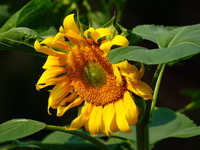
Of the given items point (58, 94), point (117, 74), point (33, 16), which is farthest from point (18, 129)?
point (33, 16)

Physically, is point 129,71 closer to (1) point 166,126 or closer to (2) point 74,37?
(2) point 74,37

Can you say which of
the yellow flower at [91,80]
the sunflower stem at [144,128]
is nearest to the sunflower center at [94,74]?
the yellow flower at [91,80]

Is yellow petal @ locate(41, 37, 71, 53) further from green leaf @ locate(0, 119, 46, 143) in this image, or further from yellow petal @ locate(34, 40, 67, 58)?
green leaf @ locate(0, 119, 46, 143)

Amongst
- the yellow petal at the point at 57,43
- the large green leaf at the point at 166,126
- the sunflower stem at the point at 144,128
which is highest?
the yellow petal at the point at 57,43

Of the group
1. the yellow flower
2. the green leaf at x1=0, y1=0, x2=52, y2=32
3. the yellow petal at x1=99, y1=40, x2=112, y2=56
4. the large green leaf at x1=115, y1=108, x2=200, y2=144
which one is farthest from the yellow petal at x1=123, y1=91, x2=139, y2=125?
the green leaf at x1=0, y1=0, x2=52, y2=32

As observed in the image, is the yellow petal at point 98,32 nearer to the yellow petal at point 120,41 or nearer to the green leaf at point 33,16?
the yellow petal at point 120,41

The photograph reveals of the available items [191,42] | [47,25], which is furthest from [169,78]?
[191,42]

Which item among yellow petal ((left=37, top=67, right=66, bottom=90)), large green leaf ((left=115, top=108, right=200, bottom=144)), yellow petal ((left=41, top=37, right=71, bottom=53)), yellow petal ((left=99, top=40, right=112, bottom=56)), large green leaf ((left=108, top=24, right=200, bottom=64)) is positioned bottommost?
large green leaf ((left=115, top=108, right=200, bottom=144))
